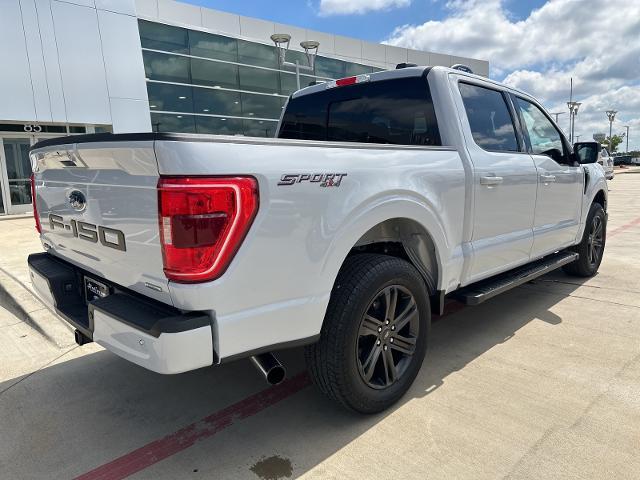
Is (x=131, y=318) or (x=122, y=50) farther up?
(x=122, y=50)

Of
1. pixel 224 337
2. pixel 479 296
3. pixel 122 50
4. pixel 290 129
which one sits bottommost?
pixel 479 296

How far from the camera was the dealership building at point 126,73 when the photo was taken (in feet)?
43.7

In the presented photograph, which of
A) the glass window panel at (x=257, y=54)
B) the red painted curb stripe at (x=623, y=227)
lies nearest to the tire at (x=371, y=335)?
the red painted curb stripe at (x=623, y=227)

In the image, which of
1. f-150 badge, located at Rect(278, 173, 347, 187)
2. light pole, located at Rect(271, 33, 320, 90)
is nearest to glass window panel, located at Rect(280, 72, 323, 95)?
light pole, located at Rect(271, 33, 320, 90)

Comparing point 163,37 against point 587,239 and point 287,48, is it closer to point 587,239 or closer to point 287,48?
point 287,48

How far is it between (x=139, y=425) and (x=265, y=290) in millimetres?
1310

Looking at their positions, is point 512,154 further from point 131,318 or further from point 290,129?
point 131,318

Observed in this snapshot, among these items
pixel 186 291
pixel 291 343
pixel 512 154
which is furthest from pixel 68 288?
pixel 512 154

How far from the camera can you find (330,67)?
22375 mm

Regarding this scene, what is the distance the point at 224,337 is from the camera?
1.91m

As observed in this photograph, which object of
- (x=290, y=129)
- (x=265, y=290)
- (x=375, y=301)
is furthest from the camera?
(x=290, y=129)

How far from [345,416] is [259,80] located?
60.9 feet

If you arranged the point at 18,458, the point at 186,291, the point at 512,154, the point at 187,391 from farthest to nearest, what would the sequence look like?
the point at 512,154, the point at 187,391, the point at 18,458, the point at 186,291

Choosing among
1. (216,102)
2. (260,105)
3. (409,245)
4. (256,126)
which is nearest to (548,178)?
(409,245)
